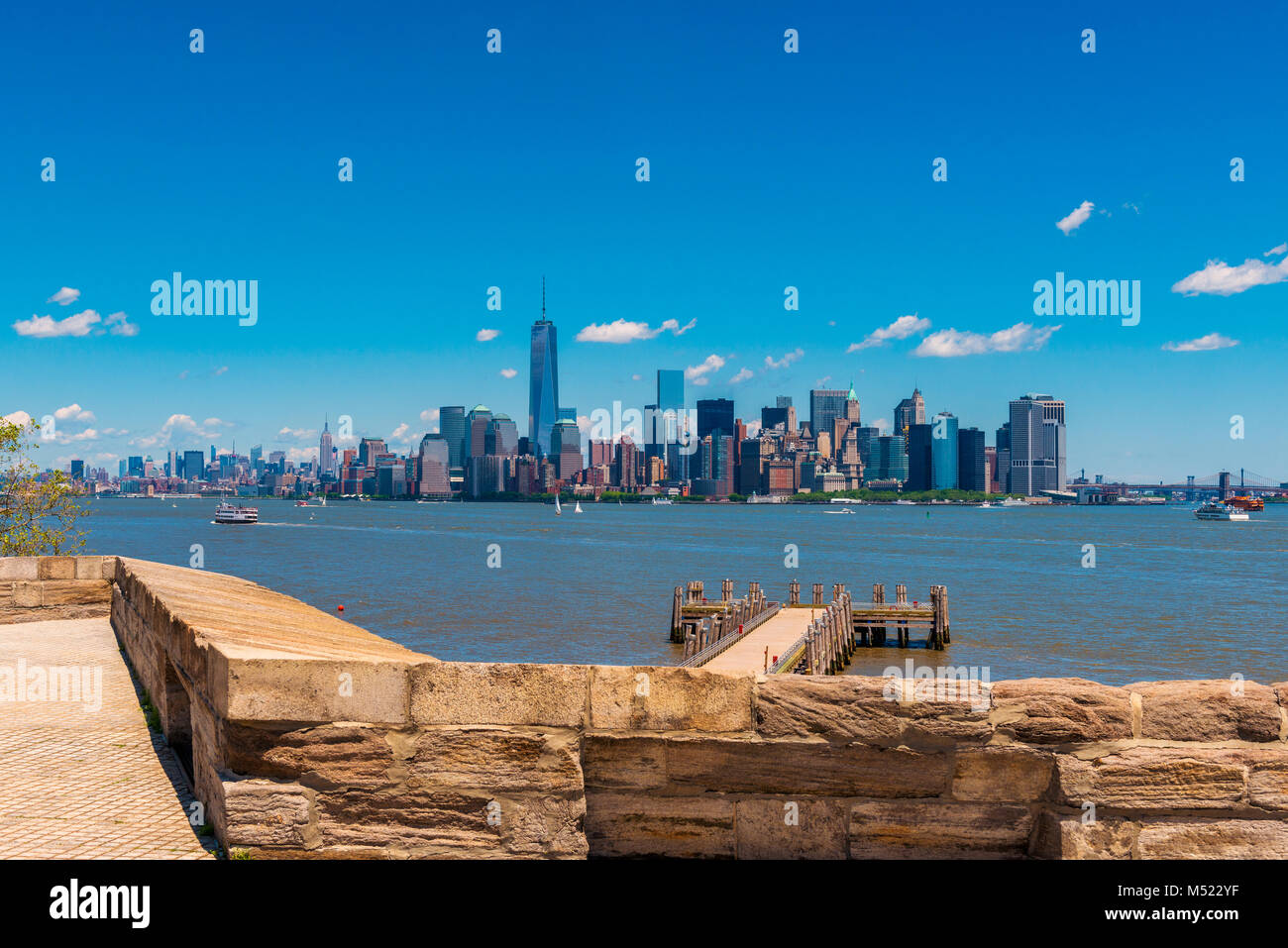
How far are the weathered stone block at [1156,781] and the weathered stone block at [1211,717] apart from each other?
0.29 feet

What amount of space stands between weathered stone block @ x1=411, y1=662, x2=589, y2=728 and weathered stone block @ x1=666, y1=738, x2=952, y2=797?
50cm

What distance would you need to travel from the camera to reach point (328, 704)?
4.20 meters

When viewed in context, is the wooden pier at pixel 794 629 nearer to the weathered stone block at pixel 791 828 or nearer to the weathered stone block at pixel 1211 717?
the weathered stone block at pixel 791 828

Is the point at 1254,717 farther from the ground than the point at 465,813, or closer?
farther from the ground

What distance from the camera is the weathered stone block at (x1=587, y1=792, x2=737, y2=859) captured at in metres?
4.31

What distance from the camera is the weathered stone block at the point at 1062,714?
4.18 m

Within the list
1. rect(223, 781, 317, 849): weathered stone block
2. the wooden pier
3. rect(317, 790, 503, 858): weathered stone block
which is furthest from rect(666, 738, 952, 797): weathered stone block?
the wooden pier

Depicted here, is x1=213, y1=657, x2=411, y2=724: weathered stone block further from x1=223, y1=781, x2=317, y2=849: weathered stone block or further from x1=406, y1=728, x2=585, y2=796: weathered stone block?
x1=223, y1=781, x2=317, y2=849: weathered stone block

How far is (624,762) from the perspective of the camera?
4.32m

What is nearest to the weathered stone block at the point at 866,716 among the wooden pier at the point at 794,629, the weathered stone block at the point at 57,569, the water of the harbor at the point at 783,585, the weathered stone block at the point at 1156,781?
the weathered stone block at the point at 1156,781

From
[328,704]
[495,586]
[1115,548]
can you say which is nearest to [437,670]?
[328,704]
